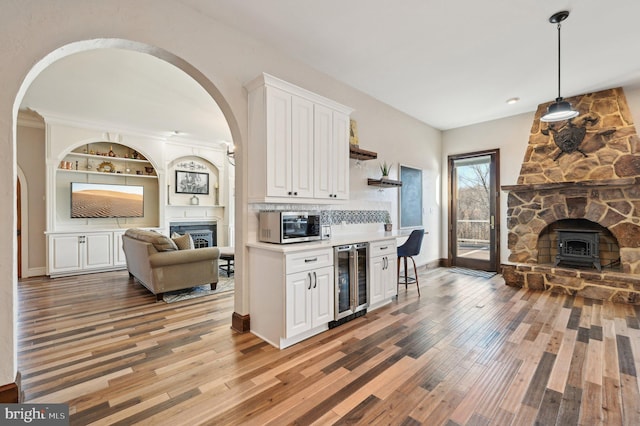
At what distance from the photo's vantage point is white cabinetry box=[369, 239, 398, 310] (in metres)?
3.42

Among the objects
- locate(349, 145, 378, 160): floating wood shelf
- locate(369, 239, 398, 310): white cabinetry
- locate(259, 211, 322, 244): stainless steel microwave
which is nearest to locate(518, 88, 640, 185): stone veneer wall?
locate(349, 145, 378, 160): floating wood shelf

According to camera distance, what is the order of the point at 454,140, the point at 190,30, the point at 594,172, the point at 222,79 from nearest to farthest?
the point at 190,30
the point at 222,79
the point at 594,172
the point at 454,140

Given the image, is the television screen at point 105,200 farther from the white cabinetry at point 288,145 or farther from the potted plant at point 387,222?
the potted plant at point 387,222

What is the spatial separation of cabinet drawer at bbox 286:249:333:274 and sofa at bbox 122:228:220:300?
2.20 meters

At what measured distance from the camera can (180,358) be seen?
237 centimetres

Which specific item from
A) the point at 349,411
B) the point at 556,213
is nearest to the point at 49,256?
the point at 349,411

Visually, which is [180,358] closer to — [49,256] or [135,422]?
[135,422]

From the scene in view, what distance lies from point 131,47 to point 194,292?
10.5ft

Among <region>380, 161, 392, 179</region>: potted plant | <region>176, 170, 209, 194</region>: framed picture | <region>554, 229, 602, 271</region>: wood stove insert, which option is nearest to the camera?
<region>554, 229, 602, 271</region>: wood stove insert

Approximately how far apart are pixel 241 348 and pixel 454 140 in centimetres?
581

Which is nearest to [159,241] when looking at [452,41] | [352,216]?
[352,216]

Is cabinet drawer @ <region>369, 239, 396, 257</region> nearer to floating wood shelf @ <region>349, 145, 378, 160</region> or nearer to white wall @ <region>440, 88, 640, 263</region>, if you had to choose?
floating wood shelf @ <region>349, 145, 378, 160</region>

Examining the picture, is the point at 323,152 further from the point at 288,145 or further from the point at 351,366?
the point at 351,366

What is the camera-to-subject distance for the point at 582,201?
14.1ft
